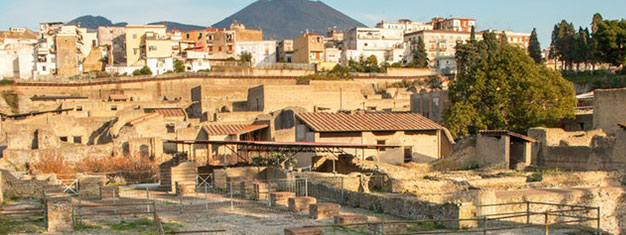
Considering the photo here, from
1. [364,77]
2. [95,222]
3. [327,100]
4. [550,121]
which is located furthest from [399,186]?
[364,77]

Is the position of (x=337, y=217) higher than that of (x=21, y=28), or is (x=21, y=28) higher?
(x=21, y=28)

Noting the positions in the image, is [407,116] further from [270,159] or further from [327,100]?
[327,100]

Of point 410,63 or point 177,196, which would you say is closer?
point 177,196

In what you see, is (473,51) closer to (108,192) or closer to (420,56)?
(420,56)

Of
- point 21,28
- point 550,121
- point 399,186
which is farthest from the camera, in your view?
point 21,28

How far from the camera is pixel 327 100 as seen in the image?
50.8 metres

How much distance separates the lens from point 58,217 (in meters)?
15.3

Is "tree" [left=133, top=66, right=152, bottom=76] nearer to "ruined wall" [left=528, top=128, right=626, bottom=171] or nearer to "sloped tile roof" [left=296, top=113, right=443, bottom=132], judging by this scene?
"sloped tile roof" [left=296, top=113, right=443, bottom=132]

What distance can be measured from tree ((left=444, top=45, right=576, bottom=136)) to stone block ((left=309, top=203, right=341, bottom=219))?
2196 cm

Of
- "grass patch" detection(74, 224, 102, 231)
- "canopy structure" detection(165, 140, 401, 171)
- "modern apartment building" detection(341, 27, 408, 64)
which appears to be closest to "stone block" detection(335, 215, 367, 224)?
"grass patch" detection(74, 224, 102, 231)

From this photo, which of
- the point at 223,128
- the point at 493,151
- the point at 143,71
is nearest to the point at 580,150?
the point at 493,151

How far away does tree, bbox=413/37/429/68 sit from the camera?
91.1m

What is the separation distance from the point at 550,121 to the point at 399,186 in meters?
17.1

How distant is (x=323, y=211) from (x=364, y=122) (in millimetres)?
17920
